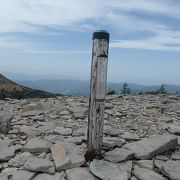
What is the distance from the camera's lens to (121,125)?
30.7 ft

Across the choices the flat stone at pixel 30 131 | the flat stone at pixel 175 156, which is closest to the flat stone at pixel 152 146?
the flat stone at pixel 175 156

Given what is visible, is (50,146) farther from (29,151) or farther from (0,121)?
(0,121)

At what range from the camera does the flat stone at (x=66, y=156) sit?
6180mm

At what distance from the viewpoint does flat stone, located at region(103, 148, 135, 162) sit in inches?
253

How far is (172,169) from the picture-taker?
235 inches

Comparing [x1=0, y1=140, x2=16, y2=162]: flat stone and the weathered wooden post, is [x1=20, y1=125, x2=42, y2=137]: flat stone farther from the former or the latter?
the weathered wooden post

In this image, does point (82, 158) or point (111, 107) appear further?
point (111, 107)

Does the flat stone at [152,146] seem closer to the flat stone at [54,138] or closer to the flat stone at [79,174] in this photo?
the flat stone at [79,174]

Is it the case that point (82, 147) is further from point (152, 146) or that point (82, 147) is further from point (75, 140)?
point (152, 146)

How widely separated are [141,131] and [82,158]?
2.74m

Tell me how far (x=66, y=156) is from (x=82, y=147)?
80 centimetres

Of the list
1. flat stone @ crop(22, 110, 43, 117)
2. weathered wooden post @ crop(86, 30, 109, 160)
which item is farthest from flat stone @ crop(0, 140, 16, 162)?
flat stone @ crop(22, 110, 43, 117)

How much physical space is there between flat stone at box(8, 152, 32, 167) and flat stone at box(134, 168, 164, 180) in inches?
82.8

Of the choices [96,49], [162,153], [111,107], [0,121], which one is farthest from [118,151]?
[111,107]
